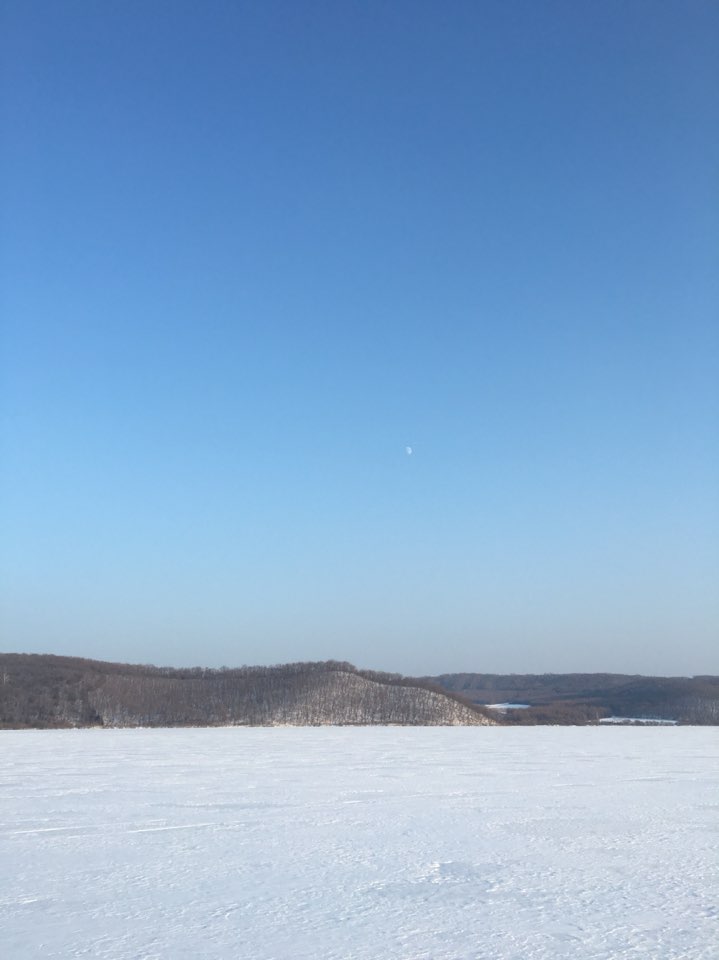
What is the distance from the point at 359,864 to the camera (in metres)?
7.92

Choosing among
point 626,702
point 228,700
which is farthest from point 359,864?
point 626,702

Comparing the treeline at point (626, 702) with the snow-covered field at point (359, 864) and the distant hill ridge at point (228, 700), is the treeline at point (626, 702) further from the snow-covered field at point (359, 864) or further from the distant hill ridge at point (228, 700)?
the snow-covered field at point (359, 864)

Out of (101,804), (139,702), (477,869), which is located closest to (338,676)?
(139,702)

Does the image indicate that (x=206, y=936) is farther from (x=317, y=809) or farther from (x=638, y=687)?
(x=638, y=687)

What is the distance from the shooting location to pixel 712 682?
264 feet

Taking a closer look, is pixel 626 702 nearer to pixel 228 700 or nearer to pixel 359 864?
pixel 228 700

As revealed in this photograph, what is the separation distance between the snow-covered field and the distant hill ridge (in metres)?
32.6

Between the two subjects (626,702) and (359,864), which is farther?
(626,702)

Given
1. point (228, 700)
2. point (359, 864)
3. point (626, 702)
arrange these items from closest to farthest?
point (359, 864) < point (228, 700) < point (626, 702)

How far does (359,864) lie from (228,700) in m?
45.1

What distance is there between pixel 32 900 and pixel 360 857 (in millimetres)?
2918

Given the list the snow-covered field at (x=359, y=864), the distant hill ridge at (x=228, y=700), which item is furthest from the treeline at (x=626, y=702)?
the snow-covered field at (x=359, y=864)

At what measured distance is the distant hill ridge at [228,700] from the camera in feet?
155

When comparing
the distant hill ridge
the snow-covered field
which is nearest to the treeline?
the distant hill ridge
